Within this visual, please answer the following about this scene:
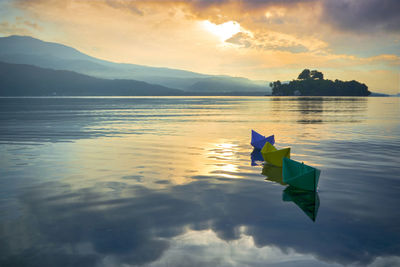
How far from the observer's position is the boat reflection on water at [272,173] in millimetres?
15155

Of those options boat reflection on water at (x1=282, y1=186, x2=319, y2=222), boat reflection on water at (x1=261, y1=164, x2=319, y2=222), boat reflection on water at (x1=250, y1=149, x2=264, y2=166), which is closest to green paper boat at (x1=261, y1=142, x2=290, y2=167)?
boat reflection on water at (x1=250, y1=149, x2=264, y2=166)

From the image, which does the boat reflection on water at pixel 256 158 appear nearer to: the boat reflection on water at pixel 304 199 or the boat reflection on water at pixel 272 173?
the boat reflection on water at pixel 272 173

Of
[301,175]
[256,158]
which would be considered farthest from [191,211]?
[256,158]

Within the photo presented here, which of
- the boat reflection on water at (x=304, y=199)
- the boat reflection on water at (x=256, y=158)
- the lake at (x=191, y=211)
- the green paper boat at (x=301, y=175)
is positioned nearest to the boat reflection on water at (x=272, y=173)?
the lake at (x=191, y=211)

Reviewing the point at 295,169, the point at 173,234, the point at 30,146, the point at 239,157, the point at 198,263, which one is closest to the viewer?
the point at 198,263

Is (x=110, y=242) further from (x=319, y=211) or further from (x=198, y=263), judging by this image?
(x=319, y=211)

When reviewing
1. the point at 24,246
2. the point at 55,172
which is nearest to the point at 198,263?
the point at 24,246

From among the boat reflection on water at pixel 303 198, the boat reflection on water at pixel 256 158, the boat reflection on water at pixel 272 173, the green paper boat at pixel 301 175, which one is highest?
the green paper boat at pixel 301 175

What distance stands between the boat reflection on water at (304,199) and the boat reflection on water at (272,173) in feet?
4.48

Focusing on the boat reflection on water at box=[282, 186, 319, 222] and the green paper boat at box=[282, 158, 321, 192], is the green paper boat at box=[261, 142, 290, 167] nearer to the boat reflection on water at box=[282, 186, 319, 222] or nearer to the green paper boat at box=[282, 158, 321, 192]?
the green paper boat at box=[282, 158, 321, 192]

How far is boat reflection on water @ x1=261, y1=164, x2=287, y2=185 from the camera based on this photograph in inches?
597

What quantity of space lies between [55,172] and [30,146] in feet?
34.1

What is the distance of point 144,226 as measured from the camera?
952cm

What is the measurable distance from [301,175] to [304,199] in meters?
1.13
